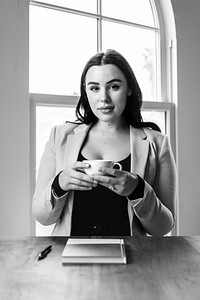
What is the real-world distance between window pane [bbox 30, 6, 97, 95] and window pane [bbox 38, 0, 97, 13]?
6 cm

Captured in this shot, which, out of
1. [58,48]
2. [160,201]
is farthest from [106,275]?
[58,48]

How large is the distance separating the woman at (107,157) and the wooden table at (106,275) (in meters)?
0.36

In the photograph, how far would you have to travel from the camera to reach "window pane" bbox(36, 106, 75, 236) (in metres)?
2.39

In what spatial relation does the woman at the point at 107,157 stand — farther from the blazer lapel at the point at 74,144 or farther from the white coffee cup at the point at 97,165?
the white coffee cup at the point at 97,165

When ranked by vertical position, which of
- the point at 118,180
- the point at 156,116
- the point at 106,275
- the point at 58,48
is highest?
the point at 58,48

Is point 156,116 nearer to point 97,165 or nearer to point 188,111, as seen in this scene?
point 188,111

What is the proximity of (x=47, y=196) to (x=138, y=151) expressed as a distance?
1.43 feet

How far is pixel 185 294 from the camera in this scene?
0.65 meters

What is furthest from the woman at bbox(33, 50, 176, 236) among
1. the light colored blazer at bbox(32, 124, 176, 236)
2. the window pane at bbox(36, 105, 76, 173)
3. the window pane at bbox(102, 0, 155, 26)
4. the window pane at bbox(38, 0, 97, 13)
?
the window pane at bbox(102, 0, 155, 26)

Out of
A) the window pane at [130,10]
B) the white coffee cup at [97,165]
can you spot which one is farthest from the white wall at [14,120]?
the white coffee cup at [97,165]

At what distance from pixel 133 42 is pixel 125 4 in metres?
0.29

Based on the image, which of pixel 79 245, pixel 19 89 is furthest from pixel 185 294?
pixel 19 89

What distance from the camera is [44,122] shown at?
95.6 inches

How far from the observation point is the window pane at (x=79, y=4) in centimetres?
250
